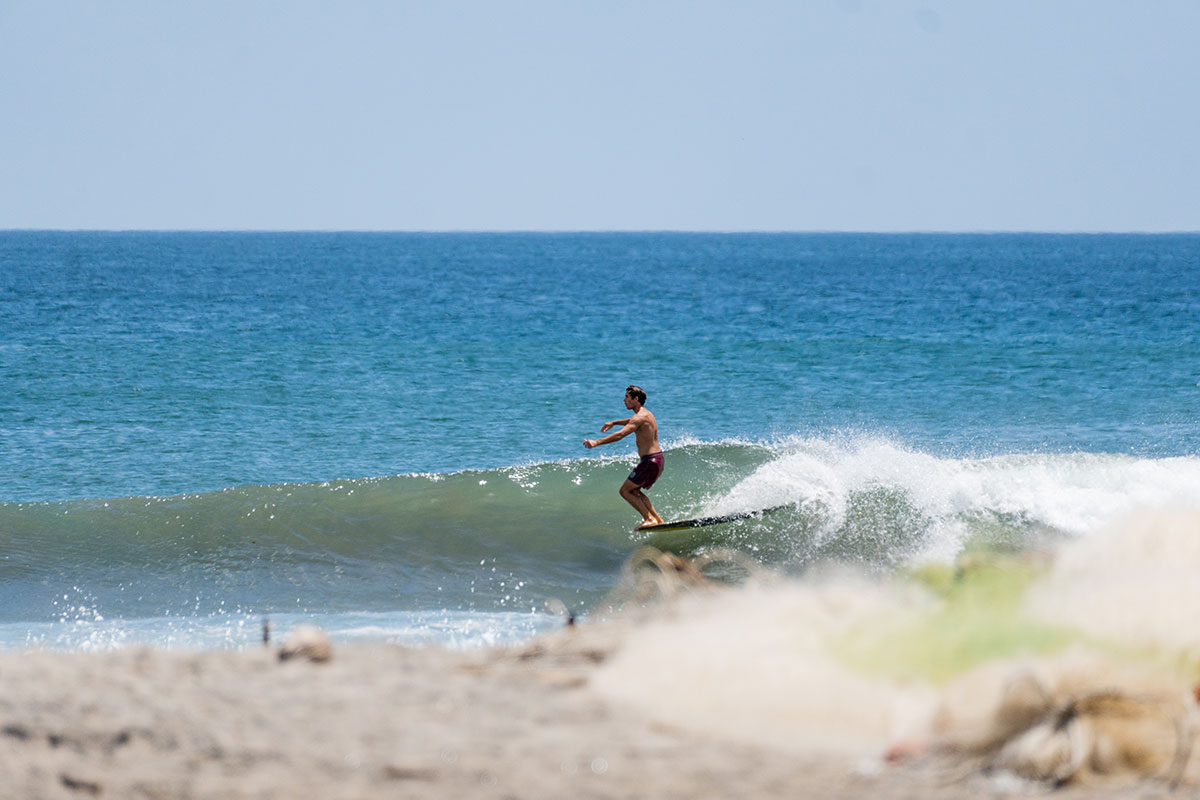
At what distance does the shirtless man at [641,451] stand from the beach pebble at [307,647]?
776 centimetres

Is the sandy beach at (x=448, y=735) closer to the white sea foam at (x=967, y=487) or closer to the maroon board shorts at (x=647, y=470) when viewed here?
the maroon board shorts at (x=647, y=470)

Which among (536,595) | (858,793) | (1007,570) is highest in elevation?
(1007,570)

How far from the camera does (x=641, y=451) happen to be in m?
14.2

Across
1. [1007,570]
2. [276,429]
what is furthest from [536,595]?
[276,429]

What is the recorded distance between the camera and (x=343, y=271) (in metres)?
102

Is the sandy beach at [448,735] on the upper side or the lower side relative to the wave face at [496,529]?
upper

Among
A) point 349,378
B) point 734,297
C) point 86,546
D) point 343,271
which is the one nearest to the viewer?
point 86,546

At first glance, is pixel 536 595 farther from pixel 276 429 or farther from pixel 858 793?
pixel 276 429

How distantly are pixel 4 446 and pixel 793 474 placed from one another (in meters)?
14.6

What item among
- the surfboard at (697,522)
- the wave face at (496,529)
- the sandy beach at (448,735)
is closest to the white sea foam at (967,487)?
the wave face at (496,529)

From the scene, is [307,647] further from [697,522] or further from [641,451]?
[697,522]

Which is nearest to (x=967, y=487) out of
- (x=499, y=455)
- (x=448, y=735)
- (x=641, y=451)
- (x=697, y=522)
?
(x=697, y=522)

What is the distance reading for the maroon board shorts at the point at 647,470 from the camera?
46.9 feet

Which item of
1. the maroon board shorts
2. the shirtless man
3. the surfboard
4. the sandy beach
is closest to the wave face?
the surfboard
